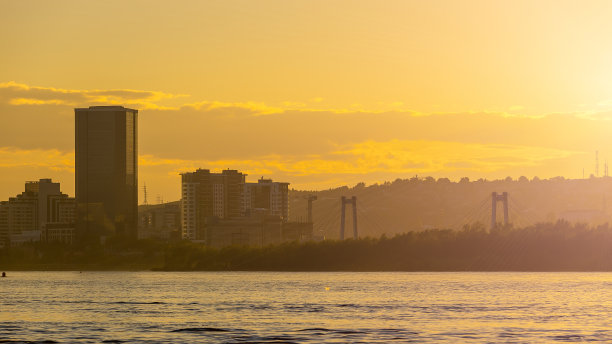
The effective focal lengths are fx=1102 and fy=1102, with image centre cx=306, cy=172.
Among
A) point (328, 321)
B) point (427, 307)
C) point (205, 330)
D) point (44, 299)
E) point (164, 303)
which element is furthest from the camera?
point (44, 299)

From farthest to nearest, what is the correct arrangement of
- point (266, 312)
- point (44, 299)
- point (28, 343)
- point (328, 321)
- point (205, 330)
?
point (44, 299) < point (266, 312) < point (328, 321) < point (205, 330) < point (28, 343)

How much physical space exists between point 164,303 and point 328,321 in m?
42.7

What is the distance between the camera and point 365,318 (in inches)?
4606

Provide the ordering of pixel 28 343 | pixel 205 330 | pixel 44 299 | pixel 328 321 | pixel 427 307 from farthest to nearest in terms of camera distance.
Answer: pixel 44 299, pixel 427 307, pixel 328 321, pixel 205 330, pixel 28 343

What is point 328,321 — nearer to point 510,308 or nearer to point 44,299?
point 510,308

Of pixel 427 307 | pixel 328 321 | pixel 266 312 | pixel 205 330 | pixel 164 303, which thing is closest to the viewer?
pixel 205 330

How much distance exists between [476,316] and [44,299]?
240 feet

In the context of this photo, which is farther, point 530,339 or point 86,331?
point 86,331

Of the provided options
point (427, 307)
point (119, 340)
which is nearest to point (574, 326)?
point (427, 307)

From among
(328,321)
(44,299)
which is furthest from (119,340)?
(44,299)

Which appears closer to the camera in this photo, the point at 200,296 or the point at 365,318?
the point at 365,318

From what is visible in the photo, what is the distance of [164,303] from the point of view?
149 metres

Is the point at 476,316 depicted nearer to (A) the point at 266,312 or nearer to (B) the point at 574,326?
(B) the point at 574,326

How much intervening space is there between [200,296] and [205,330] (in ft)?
227
